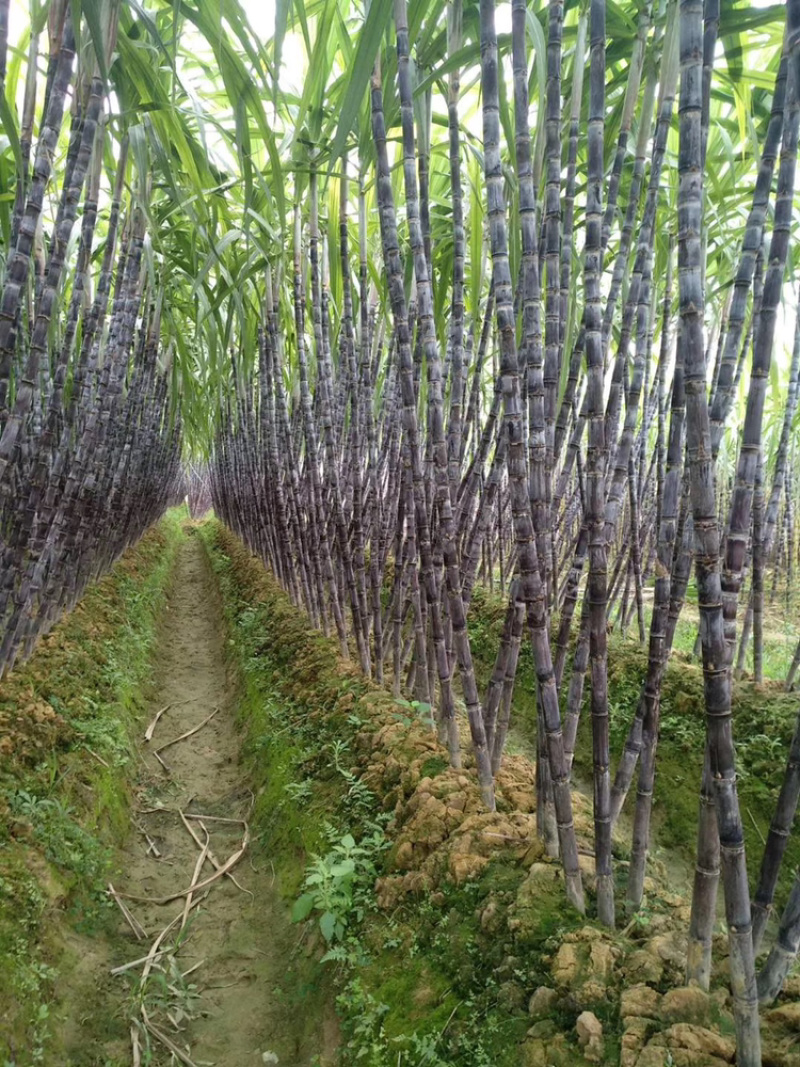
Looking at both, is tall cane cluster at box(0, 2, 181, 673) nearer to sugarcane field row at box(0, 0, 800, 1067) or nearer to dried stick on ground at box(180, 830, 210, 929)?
sugarcane field row at box(0, 0, 800, 1067)

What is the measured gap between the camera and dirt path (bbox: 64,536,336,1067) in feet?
5.28

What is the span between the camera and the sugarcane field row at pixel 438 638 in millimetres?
1181

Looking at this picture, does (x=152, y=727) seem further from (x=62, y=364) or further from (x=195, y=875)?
(x=62, y=364)

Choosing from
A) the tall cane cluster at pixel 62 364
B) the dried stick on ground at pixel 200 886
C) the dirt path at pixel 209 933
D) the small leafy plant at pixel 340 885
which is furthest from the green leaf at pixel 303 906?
the tall cane cluster at pixel 62 364

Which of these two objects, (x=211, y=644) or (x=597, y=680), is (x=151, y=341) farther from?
(x=597, y=680)

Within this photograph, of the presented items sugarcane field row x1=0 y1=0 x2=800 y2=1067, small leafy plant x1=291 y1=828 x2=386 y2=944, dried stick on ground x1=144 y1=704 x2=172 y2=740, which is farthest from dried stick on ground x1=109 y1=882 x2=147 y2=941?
dried stick on ground x1=144 y1=704 x2=172 y2=740

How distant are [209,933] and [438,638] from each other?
1.09 meters

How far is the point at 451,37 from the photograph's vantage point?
1814 mm

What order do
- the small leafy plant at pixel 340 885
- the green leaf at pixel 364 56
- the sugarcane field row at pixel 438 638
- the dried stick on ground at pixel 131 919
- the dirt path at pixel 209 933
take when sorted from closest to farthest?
the sugarcane field row at pixel 438 638 < the green leaf at pixel 364 56 < the dirt path at pixel 209 933 < the small leafy plant at pixel 340 885 < the dried stick on ground at pixel 131 919

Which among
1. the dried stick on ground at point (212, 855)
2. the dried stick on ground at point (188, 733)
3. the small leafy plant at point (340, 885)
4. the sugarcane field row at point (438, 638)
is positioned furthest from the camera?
the dried stick on ground at point (188, 733)

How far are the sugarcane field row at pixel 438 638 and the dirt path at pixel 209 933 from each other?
1 centimetres

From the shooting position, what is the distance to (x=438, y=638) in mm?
2018

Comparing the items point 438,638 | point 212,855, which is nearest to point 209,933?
point 212,855

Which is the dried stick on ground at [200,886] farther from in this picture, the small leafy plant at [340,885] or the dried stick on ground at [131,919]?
the small leafy plant at [340,885]
